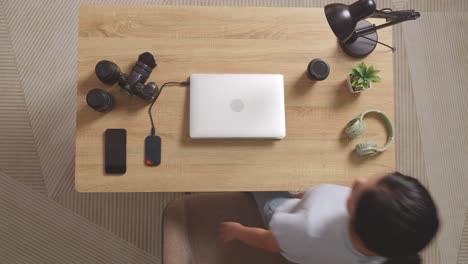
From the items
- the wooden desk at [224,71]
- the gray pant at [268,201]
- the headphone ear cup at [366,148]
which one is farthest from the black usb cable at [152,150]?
the headphone ear cup at [366,148]

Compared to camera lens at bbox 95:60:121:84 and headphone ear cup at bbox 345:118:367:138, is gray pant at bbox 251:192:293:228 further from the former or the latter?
camera lens at bbox 95:60:121:84

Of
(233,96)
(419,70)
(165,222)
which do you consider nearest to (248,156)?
(233,96)

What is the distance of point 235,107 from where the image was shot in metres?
1.19

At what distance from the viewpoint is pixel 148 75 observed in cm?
121

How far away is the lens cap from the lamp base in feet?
0.33

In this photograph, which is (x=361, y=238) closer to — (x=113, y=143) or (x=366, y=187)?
(x=366, y=187)

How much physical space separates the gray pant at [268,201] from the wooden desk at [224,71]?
0.23 ft

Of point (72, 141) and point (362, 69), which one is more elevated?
point (362, 69)

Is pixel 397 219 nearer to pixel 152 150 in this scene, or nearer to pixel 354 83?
pixel 354 83

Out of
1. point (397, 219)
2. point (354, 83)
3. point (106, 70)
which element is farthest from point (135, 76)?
point (397, 219)

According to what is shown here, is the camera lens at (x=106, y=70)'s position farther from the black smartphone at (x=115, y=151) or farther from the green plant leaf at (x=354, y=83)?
the green plant leaf at (x=354, y=83)

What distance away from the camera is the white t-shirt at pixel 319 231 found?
100 cm

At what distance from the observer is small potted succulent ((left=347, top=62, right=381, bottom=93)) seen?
3.95 feet

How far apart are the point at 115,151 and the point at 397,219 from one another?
0.80m
